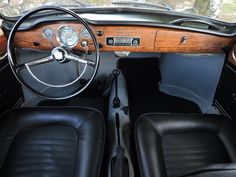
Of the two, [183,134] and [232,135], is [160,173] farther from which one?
[232,135]

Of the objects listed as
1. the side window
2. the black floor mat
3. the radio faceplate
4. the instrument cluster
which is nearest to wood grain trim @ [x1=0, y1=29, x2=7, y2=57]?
the instrument cluster

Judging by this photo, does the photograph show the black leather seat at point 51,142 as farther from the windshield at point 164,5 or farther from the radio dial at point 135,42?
the windshield at point 164,5

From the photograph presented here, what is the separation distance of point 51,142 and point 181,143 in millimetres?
669

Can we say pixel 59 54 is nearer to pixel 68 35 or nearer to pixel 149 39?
pixel 68 35

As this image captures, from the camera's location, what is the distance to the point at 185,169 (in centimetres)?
117

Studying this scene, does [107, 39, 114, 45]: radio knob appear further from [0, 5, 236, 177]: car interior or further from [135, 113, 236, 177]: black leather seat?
[135, 113, 236, 177]: black leather seat

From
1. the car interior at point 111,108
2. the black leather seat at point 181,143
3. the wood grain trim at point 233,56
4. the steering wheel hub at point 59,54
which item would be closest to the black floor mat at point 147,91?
the car interior at point 111,108

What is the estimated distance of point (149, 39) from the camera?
1553mm

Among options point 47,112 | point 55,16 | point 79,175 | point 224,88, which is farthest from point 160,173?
point 55,16

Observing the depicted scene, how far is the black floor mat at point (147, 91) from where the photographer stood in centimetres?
216

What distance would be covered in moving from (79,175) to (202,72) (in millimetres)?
1303

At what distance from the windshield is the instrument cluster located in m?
0.26

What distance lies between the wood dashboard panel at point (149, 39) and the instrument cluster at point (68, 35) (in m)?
0.02

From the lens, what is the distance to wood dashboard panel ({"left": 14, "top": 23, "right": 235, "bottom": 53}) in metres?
1.50
